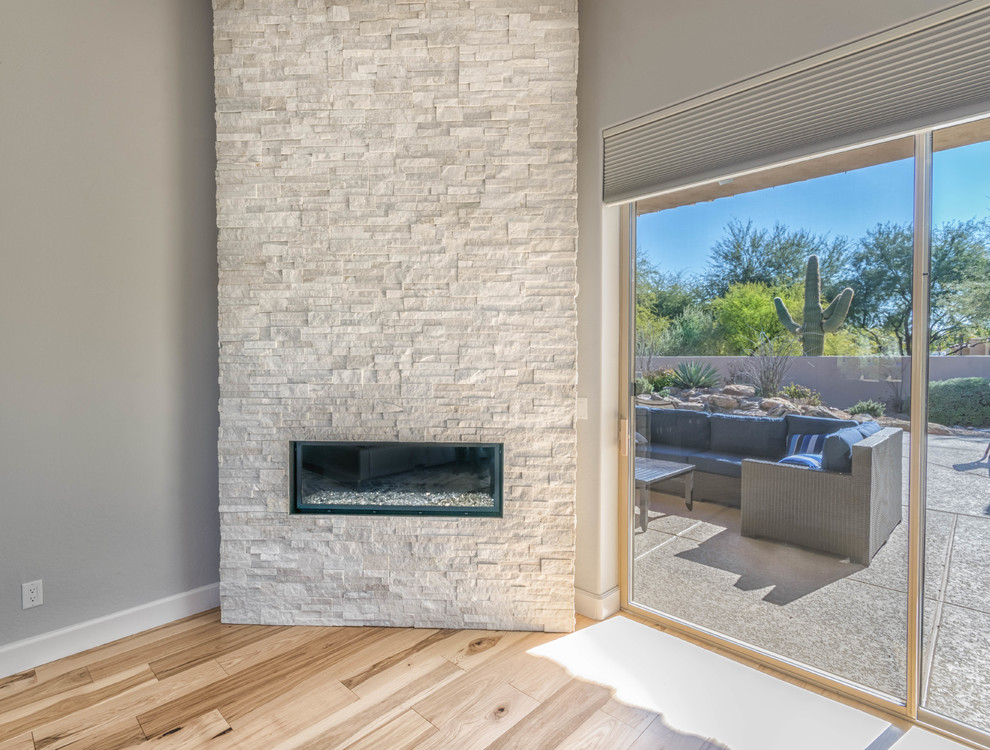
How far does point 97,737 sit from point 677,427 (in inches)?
97.7

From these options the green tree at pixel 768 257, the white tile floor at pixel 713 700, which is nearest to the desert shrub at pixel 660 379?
the green tree at pixel 768 257

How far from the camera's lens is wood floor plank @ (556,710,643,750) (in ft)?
5.65

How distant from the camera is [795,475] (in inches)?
81.8

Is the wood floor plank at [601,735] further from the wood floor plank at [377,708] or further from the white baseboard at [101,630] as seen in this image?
the white baseboard at [101,630]

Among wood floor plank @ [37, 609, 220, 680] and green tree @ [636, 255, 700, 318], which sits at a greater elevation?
green tree @ [636, 255, 700, 318]

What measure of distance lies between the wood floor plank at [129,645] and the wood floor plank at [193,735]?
546 millimetres

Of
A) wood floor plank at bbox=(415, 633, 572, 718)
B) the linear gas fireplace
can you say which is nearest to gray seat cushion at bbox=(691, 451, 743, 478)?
the linear gas fireplace

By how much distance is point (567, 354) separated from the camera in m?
2.43

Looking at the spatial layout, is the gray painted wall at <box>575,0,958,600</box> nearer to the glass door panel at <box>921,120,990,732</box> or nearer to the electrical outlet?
the glass door panel at <box>921,120,990,732</box>

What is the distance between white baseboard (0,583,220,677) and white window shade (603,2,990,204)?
2837 mm

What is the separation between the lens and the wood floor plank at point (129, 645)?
2.15 metres

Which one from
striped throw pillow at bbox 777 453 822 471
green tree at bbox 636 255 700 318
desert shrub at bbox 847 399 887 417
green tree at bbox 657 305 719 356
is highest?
green tree at bbox 636 255 700 318

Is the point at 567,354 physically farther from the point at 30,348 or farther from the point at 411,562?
the point at 30,348

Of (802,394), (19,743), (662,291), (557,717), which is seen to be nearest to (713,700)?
(557,717)
